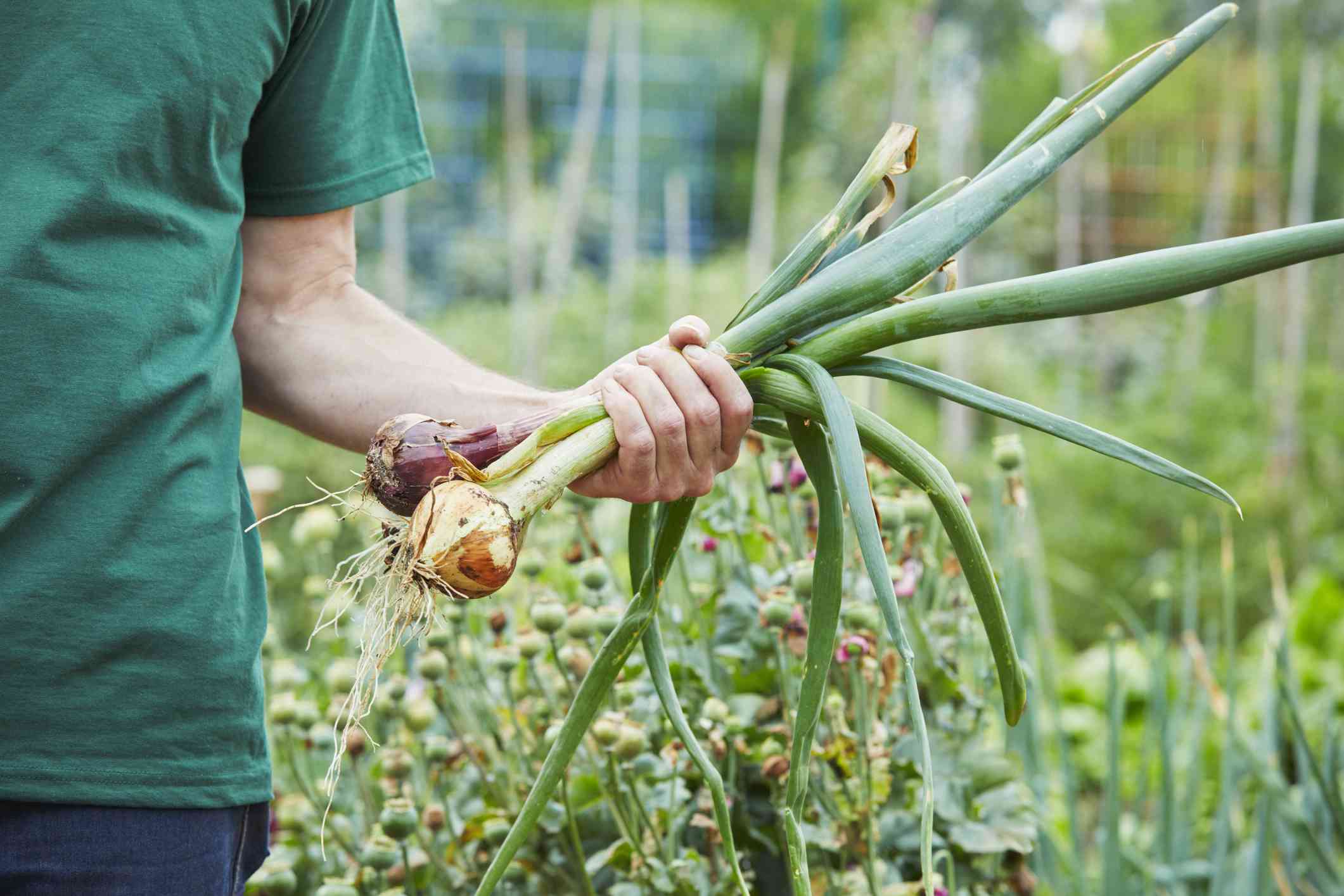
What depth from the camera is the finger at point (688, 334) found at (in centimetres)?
77

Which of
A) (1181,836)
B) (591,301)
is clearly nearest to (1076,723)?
(1181,836)

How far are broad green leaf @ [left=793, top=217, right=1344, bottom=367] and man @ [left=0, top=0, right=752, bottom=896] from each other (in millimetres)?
93

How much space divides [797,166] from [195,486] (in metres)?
11.6

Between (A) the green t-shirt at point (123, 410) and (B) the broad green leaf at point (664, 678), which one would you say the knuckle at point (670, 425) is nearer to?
(B) the broad green leaf at point (664, 678)

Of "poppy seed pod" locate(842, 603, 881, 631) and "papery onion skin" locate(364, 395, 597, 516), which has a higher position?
"papery onion skin" locate(364, 395, 597, 516)

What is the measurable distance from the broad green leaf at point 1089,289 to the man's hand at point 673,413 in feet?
0.25

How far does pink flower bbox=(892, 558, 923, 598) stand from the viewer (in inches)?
44.4

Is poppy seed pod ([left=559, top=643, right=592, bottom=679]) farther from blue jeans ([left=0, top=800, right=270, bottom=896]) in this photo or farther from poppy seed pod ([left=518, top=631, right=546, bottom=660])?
blue jeans ([left=0, top=800, right=270, bottom=896])

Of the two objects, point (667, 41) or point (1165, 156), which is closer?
point (1165, 156)

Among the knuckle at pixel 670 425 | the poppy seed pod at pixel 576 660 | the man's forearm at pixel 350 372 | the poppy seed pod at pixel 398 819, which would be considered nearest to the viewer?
the knuckle at pixel 670 425

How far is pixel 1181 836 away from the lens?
1446 millimetres

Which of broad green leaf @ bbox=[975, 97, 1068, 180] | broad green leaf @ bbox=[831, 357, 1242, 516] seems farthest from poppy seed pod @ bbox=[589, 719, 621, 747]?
broad green leaf @ bbox=[975, 97, 1068, 180]

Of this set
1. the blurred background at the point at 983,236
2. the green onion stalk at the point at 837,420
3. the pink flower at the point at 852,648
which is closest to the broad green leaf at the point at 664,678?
the green onion stalk at the point at 837,420

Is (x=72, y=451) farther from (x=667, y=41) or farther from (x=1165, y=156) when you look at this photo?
(x=667, y=41)
